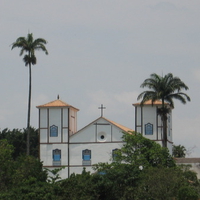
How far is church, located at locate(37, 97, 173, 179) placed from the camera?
75.8m

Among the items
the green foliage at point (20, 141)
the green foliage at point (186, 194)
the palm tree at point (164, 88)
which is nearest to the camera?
the green foliage at point (186, 194)

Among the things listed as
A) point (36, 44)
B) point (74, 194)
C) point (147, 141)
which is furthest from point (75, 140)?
point (74, 194)

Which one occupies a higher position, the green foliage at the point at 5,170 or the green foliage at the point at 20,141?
the green foliage at the point at 20,141

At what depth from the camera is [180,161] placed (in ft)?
253

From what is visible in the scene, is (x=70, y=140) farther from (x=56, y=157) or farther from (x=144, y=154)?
(x=144, y=154)

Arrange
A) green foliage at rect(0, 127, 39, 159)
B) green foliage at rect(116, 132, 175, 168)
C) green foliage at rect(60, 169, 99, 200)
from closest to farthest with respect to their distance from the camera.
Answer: green foliage at rect(60, 169, 99, 200), green foliage at rect(116, 132, 175, 168), green foliage at rect(0, 127, 39, 159)

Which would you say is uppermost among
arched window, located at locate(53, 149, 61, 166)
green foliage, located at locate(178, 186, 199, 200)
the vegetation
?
arched window, located at locate(53, 149, 61, 166)

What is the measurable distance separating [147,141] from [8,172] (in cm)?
1008

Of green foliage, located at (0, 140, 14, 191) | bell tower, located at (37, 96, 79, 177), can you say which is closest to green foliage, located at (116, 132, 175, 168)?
green foliage, located at (0, 140, 14, 191)

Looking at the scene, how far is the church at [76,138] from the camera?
75812mm

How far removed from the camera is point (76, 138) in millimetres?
76875

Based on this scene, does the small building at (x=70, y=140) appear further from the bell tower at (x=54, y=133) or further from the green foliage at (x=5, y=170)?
the green foliage at (x=5, y=170)

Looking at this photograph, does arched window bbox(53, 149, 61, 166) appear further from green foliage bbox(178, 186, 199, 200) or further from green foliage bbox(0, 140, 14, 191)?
green foliage bbox(178, 186, 199, 200)

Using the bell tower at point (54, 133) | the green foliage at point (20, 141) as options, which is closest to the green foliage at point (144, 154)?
the bell tower at point (54, 133)
